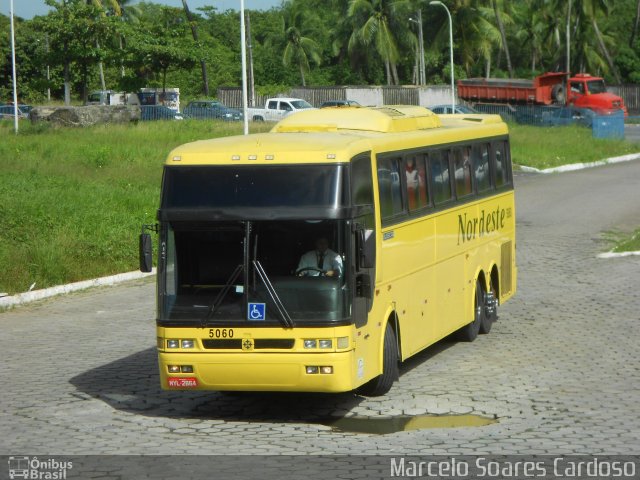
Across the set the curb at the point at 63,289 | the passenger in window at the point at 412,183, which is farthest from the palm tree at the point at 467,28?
the passenger in window at the point at 412,183

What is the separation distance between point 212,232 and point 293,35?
9040 centimetres

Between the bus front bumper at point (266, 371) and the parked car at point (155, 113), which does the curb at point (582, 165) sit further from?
the bus front bumper at point (266, 371)

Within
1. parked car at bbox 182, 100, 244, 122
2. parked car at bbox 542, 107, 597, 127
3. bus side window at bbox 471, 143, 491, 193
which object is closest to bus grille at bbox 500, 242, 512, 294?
bus side window at bbox 471, 143, 491, 193

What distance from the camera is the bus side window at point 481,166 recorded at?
16.2 meters

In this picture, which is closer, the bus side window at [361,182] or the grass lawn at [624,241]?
the bus side window at [361,182]

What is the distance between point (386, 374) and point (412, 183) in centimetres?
239

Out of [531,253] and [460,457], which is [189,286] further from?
[531,253]

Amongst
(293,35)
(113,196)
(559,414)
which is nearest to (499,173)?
(559,414)

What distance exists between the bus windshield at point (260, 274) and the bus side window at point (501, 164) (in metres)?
6.78

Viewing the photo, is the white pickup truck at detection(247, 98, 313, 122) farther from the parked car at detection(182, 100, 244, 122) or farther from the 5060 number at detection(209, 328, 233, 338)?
the 5060 number at detection(209, 328, 233, 338)

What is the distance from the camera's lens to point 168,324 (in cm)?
1114

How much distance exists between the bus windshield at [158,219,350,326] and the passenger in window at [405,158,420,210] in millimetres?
2399

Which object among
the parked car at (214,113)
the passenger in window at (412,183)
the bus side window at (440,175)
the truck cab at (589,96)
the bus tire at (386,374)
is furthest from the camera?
the truck cab at (589,96)

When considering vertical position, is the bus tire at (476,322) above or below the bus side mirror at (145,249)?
below
